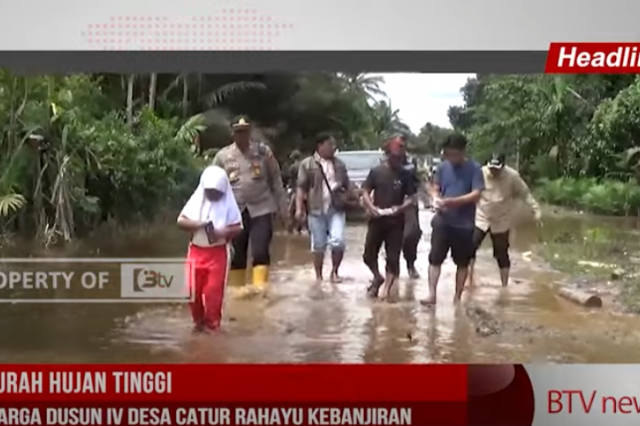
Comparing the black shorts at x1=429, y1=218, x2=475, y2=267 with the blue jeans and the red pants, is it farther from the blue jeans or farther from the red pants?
the red pants

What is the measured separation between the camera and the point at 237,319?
3254mm

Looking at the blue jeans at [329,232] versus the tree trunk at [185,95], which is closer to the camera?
the tree trunk at [185,95]

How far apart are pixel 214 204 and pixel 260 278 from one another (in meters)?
0.31

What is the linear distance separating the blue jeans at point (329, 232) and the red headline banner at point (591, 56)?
0.90m

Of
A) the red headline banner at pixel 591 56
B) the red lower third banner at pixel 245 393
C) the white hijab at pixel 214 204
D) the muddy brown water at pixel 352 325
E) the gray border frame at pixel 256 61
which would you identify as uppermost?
the red headline banner at pixel 591 56

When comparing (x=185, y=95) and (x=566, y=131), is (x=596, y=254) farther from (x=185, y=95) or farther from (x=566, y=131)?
(x=185, y=95)

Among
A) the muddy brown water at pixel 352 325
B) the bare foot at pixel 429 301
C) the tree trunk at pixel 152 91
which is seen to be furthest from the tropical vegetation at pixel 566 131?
the tree trunk at pixel 152 91

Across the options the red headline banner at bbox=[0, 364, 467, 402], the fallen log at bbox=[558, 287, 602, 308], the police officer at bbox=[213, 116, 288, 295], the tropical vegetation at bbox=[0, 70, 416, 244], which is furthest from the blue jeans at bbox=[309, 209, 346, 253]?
the fallen log at bbox=[558, 287, 602, 308]

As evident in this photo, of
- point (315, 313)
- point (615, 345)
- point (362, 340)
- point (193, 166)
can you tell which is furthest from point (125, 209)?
point (615, 345)

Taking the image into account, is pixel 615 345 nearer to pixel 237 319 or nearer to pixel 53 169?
pixel 237 319

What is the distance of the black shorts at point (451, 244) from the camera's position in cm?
323

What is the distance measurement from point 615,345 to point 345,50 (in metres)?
1.42

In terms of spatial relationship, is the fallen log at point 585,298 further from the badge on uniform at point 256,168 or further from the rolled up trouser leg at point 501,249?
the badge on uniform at point 256,168

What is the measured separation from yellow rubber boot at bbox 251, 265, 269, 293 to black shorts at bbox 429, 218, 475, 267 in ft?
1.93
